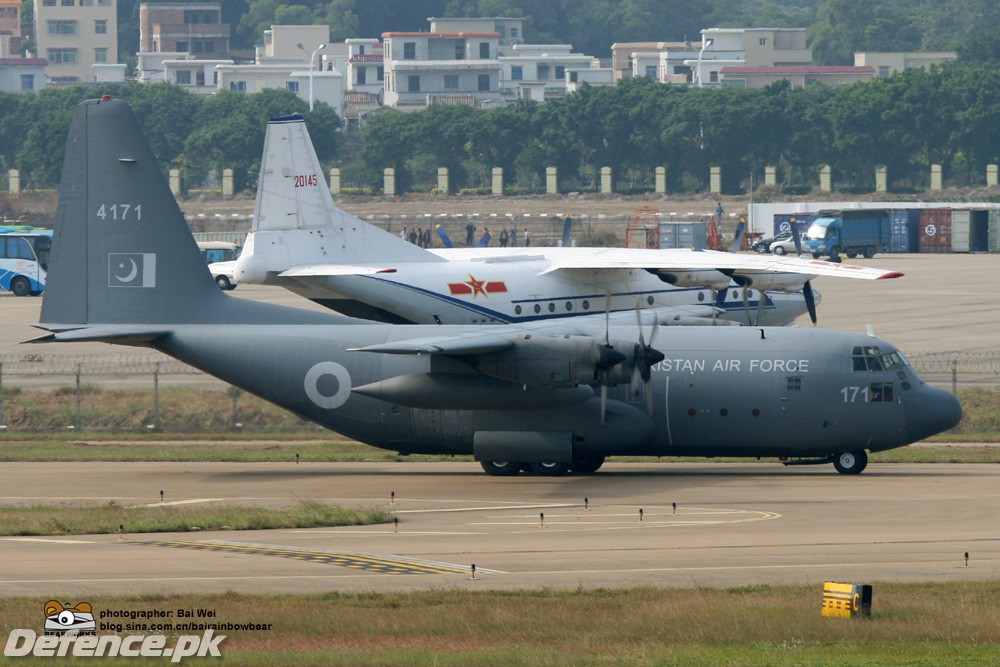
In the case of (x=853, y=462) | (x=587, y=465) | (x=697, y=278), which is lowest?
(x=587, y=465)

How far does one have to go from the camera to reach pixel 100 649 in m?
19.7

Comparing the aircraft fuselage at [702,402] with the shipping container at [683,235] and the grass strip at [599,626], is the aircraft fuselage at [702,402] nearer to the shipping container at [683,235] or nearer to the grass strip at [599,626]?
the grass strip at [599,626]

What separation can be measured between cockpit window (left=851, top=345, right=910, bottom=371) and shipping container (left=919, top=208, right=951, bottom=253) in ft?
279

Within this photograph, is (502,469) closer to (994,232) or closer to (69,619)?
(69,619)

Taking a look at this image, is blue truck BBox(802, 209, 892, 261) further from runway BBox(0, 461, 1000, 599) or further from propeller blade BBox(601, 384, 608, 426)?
propeller blade BBox(601, 384, 608, 426)

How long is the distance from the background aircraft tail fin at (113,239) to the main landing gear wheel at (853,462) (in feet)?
53.0

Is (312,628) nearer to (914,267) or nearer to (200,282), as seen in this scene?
(200,282)

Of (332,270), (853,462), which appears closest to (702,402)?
(853,462)

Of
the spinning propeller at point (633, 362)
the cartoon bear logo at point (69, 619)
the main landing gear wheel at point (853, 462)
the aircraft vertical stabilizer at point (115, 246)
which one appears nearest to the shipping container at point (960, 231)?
the main landing gear wheel at point (853, 462)

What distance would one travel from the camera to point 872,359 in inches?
1462

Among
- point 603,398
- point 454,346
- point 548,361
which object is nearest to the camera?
point 454,346

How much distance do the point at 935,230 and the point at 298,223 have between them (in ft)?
266

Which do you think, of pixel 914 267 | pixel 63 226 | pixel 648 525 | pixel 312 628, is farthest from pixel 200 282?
pixel 914 267

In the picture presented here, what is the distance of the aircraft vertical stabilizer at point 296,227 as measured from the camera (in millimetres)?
48250
